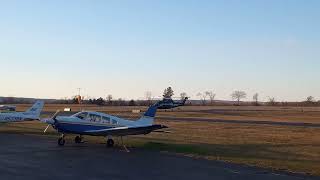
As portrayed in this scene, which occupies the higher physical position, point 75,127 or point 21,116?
point 21,116

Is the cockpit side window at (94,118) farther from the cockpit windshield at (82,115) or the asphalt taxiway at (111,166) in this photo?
the asphalt taxiway at (111,166)

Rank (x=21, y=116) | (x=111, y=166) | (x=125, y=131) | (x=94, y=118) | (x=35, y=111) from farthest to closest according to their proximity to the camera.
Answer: (x=35, y=111) → (x=21, y=116) → (x=94, y=118) → (x=125, y=131) → (x=111, y=166)

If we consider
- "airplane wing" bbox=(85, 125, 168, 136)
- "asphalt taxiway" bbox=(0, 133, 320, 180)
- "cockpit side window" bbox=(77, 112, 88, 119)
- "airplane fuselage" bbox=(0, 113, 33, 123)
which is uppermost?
"cockpit side window" bbox=(77, 112, 88, 119)

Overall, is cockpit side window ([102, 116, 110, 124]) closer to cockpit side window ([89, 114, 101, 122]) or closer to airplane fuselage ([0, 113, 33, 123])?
cockpit side window ([89, 114, 101, 122])

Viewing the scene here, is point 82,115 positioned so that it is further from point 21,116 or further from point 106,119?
point 21,116

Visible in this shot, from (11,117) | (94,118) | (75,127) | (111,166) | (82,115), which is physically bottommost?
(111,166)

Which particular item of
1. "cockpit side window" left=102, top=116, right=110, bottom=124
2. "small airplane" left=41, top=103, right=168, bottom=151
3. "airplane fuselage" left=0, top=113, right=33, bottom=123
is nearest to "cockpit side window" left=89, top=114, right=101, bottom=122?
"small airplane" left=41, top=103, right=168, bottom=151

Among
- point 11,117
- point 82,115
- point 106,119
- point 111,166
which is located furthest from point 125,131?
point 11,117

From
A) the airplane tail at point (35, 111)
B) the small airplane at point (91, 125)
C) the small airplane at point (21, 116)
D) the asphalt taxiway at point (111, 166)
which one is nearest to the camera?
the asphalt taxiway at point (111, 166)

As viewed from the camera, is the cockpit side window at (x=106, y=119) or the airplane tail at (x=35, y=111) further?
the airplane tail at (x=35, y=111)

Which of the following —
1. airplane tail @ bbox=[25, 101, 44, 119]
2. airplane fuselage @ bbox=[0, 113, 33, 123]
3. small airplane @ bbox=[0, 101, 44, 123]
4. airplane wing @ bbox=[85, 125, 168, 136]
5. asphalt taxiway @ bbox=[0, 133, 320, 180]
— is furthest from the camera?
airplane tail @ bbox=[25, 101, 44, 119]

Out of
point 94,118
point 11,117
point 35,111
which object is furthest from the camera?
point 35,111

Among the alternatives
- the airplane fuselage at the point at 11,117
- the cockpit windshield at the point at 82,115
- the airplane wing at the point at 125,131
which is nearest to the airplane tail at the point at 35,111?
the airplane fuselage at the point at 11,117

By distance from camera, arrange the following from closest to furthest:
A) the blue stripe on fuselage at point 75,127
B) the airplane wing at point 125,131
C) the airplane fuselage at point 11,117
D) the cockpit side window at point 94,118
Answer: the airplane wing at point 125,131 < the blue stripe on fuselage at point 75,127 < the cockpit side window at point 94,118 < the airplane fuselage at point 11,117
